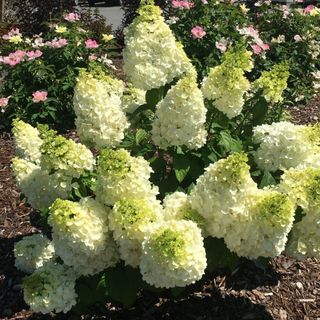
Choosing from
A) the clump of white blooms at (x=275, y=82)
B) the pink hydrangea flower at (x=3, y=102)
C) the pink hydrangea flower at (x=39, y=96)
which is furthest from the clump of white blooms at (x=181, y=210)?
the pink hydrangea flower at (x=3, y=102)

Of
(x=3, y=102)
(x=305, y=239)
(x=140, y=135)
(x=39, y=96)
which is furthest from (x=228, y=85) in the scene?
(x=3, y=102)

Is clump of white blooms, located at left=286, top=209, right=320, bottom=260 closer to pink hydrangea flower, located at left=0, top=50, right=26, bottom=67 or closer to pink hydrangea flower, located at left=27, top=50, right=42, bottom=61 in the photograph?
pink hydrangea flower, located at left=27, top=50, right=42, bottom=61

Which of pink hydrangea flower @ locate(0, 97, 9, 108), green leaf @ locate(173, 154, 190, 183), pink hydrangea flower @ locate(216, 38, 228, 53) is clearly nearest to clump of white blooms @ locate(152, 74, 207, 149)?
green leaf @ locate(173, 154, 190, 183)

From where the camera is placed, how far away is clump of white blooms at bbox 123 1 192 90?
3.32 m

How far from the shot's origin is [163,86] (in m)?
3.56

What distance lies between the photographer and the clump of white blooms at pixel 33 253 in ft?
11.7

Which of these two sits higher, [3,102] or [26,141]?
[26,141]

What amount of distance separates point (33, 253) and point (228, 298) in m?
1.30

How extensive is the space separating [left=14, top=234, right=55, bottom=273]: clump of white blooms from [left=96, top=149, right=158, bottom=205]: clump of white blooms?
1040mm

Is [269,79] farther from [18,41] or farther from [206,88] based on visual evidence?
[18,41]

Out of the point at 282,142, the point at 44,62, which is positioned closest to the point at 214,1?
the point at 44,62

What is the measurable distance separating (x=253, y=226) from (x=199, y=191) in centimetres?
30

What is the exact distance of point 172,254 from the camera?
7.73 ft

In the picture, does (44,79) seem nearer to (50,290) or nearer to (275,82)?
(275,82)
